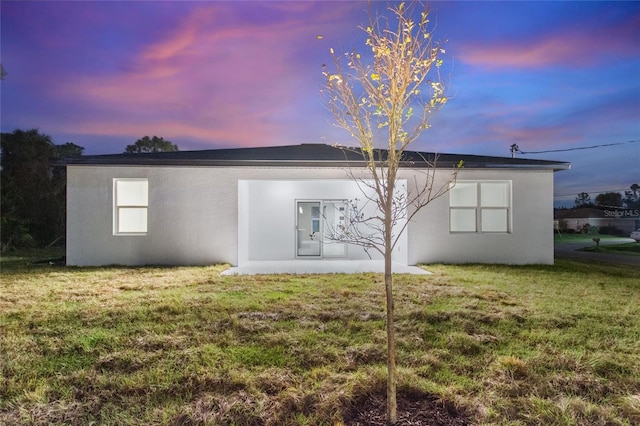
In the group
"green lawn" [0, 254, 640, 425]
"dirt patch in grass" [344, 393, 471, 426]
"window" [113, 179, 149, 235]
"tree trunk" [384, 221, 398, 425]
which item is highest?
"window" [113, 179, 149, 235]

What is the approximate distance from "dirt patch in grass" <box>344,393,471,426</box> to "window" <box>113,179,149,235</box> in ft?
27.6

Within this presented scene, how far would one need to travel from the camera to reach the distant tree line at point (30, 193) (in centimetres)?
1366

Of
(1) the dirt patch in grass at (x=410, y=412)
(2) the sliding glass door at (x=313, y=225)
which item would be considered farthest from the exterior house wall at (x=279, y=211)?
(1) the dirt patch in grass at (x=410, y=412)

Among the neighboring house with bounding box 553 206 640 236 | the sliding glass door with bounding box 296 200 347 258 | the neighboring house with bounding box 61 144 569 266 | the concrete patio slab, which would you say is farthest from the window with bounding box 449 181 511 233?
the neighboring house with bounding box 553 206 640 236

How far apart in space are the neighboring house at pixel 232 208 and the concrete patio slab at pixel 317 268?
601mm

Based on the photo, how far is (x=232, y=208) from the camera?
9117 mm

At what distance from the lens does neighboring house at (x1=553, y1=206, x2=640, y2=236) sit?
27.6 metres

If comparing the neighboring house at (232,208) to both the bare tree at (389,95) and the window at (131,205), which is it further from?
the bare tree at (389,95)

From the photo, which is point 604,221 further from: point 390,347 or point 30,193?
point 30,193

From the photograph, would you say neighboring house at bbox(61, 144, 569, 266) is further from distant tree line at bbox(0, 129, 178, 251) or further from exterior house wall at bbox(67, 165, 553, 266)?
distant tree line at bbox(0, 129, 178, 251)

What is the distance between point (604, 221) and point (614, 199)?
866cm

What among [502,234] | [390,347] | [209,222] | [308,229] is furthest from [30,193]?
[502,234]

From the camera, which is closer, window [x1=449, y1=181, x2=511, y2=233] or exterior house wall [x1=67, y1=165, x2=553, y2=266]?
exterior house wall [x1=67, y1=165, x2=553, y2=266]

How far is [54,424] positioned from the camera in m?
2.41
